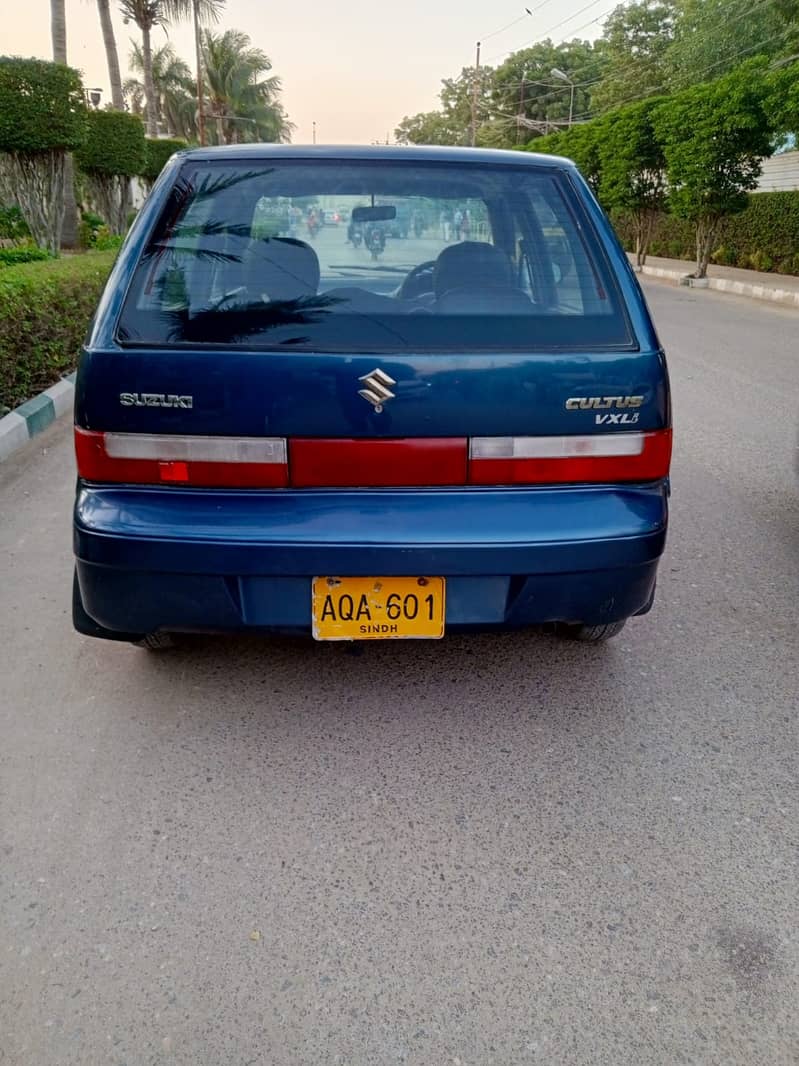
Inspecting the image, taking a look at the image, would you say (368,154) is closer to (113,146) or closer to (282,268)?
(282,268)

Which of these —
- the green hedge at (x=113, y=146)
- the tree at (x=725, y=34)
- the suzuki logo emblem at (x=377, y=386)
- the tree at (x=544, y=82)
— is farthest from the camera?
the tree at (x=544, y=82)

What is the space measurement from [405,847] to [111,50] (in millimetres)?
27288

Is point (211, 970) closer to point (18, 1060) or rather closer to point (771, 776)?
point (18, 1060)

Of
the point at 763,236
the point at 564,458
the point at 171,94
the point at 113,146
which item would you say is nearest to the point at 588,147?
the point at 763,236

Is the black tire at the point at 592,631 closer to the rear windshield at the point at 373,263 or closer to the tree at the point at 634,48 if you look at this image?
the rear windshield at the point at 373,263

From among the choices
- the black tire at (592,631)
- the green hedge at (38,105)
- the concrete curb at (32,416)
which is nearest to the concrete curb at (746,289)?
the green hedge at (38,105)

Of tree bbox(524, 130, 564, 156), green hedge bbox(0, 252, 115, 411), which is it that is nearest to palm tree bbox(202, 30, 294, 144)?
tree bbox(524, 130, 564, 156)

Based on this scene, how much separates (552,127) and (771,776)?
202ft

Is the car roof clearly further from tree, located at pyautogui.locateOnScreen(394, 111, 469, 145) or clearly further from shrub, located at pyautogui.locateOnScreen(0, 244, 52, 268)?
tree, located at pyautogui.locateOnScreen(394, 111, 469, 145)

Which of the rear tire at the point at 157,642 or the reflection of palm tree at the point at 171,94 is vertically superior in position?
the reflection of palm tree at the point at 171,94

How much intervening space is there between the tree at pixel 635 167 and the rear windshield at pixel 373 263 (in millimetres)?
19324

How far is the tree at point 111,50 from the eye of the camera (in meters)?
23.6

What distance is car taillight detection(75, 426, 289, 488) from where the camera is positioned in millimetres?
2268

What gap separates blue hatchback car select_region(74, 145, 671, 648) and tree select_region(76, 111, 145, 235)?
15789mm
